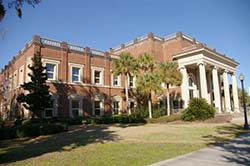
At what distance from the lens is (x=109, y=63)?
107ft

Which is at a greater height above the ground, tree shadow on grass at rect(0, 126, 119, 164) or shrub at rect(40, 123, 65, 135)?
shrub at rect(40, 123, 65, 135)

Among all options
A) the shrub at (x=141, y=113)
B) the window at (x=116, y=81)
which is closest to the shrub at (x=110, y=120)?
the shrub at (x=141, y=113)

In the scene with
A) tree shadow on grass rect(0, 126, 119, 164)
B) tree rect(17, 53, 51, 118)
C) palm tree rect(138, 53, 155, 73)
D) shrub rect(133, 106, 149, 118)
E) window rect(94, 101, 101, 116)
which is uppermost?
palm tree rect(138, 53, 155, 73)

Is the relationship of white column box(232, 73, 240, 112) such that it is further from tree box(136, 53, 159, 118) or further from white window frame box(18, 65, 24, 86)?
white window frame box(18, 65, 24, 86)

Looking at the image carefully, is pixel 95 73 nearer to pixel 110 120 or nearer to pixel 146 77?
pixel 146 77

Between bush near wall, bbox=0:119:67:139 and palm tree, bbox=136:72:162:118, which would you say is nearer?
bush near wall, bbox=0:119:67:139

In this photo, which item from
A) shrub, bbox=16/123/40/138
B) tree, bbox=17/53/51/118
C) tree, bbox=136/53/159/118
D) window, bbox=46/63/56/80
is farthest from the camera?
tree, bbox=136/53/159/118

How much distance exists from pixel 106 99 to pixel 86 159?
23.4m

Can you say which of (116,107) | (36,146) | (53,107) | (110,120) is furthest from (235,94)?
(36,146)

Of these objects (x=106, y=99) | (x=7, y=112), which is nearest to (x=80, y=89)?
(x=106, y=99)

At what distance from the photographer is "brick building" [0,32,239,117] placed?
26.2 metres

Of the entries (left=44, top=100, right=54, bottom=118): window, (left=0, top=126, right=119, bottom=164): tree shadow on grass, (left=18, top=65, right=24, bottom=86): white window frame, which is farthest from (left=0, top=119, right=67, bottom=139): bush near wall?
(left=18, top=65, right=24, bottom=86): white window frame

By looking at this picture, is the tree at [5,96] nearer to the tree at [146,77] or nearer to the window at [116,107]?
the window at [116,107]

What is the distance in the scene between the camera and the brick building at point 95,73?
26.2 m
